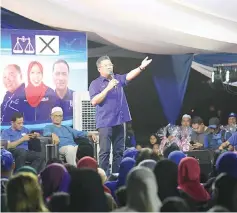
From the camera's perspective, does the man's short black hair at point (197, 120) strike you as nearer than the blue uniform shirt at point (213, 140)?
No

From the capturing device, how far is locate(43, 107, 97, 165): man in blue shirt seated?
5.52m

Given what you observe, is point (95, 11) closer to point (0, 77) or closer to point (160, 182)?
point (0, 77)

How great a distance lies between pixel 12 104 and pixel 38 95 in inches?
11.8

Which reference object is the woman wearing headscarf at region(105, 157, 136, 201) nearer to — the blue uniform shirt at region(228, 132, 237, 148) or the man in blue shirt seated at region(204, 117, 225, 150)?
the blue uniform shirt at region(228, 132, 237, 148)

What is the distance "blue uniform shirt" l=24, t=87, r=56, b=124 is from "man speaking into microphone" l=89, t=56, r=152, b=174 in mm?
440

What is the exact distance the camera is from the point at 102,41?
5.97 metres

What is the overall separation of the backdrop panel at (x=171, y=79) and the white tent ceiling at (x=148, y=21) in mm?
112

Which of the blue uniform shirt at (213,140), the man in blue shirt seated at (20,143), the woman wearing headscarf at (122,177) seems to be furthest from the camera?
the blue uniform shirt at (213,140)

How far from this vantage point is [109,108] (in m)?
5.87

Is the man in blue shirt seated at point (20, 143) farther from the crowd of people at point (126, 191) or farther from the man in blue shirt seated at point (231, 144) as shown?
the crowd of people at point (126, 191)

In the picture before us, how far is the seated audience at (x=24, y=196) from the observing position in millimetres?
2527

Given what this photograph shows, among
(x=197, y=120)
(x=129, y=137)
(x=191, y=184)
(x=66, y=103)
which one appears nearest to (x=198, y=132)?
(x=197, y=120)

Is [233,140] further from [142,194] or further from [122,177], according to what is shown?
[142,194]

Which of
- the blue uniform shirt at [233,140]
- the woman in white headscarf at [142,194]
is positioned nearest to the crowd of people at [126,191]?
the woman in white headscarf at [142,194]
